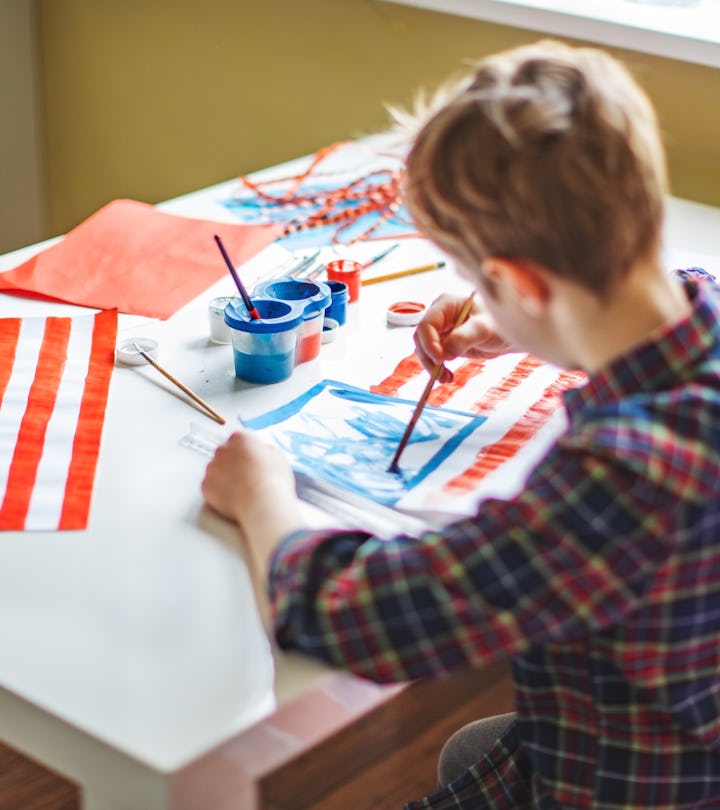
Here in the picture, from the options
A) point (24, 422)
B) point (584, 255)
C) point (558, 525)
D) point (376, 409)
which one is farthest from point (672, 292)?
point (24, 422)

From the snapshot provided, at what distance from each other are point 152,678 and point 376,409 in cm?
43

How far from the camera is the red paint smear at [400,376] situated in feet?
3.82

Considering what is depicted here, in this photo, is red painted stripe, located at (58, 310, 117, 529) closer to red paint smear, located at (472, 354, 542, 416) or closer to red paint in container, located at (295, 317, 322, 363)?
red paint in container, located at (295, 317, 322, 363)

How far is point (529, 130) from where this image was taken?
733 mm

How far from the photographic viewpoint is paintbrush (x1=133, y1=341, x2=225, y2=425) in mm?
1092

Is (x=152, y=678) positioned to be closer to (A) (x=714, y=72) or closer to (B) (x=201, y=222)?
(B) (x=201, y=222)

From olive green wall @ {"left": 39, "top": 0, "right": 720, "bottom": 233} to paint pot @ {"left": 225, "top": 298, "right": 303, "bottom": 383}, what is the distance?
2.99 feet

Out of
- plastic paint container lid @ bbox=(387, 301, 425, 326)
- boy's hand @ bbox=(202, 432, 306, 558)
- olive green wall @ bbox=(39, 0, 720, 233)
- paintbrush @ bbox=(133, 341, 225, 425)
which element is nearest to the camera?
boy's hand @ bbox=(202, 432, 306, 558)

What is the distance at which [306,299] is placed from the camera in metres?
1.21

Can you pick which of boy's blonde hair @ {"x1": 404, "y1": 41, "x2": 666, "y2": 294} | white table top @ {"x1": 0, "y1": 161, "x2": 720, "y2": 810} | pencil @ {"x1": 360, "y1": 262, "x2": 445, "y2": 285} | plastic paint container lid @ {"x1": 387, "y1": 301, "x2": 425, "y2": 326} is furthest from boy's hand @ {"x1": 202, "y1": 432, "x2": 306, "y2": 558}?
pencil @ {"x1": 360, "y1": 262, "x2": 445, "y2": 285}

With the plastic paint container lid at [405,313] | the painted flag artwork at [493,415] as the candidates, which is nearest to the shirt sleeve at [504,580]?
the painted flag artwork at [493,415]

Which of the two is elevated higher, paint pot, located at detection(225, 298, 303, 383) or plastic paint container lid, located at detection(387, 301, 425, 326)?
paint pot, located at detection(225, 298, 303, 383)

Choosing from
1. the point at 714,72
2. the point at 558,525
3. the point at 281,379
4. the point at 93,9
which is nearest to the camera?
the point at 558,525

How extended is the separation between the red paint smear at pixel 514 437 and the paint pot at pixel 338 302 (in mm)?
210
